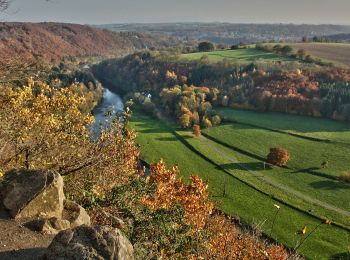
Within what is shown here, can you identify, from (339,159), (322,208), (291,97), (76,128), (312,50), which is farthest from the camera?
(312,50)

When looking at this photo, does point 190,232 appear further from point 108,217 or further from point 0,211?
point 0,211

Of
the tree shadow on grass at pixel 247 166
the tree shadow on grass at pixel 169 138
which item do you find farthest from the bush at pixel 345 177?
the tree shadow on grass at pixel 169 138

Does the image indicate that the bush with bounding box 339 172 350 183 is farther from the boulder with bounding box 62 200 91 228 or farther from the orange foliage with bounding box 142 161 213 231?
the boulder with bounding box 62 200 91 228

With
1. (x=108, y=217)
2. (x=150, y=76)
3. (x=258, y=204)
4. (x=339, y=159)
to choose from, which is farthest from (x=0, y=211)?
(x=150, y=76)

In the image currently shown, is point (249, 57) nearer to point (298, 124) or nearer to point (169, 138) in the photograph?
point (298, 124)

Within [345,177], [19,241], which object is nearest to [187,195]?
[19,241]

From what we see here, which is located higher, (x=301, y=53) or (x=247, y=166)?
(x=301, y=53)

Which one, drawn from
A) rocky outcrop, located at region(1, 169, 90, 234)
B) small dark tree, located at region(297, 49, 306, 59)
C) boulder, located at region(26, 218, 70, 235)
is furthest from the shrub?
boulder, located at region(26, 218, 70, 235)
